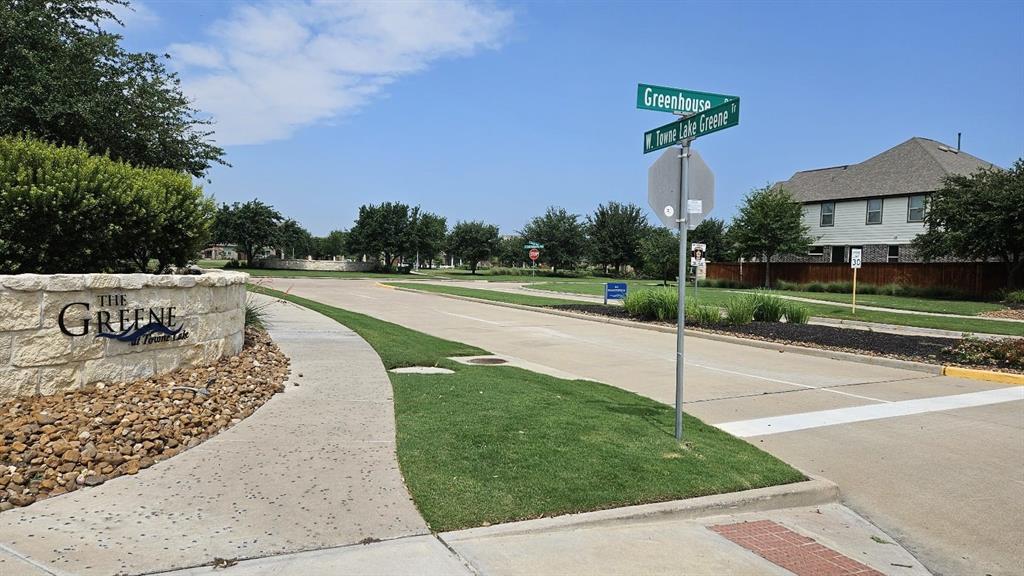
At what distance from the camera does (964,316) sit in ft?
77.8

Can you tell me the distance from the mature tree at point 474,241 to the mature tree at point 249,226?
20.1 meters

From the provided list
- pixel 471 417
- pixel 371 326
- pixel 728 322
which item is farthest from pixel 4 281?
pixel 728 322

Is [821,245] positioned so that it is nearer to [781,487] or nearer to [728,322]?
[728,322]

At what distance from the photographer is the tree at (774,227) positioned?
43406 millimetres

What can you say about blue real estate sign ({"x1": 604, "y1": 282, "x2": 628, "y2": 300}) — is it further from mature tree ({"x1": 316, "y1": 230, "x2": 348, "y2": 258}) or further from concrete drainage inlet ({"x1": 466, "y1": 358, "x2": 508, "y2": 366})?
mature tree ({"x1": 316, "y1": 230, "x2": 348, "y2": 258})

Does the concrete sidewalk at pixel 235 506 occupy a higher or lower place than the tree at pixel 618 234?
lower

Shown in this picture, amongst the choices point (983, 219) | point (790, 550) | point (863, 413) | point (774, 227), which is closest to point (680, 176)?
point (790, 550)

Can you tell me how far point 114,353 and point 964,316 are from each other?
26056mm

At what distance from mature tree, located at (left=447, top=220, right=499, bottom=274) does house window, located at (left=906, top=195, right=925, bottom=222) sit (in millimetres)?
46035

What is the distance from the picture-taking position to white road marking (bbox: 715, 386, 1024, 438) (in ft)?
25.8

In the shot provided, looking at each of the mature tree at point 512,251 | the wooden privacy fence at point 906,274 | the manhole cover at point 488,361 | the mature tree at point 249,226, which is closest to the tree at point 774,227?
the wooden privacy fence at point 906,274

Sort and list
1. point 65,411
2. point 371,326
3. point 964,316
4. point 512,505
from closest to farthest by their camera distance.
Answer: point 512,505, point 65,411, point 371,326, point 964,316

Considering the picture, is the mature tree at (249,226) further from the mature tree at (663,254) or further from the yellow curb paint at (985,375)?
the yellow curb paint at (985,375)

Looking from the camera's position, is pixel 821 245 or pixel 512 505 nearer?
pixel 512 505
